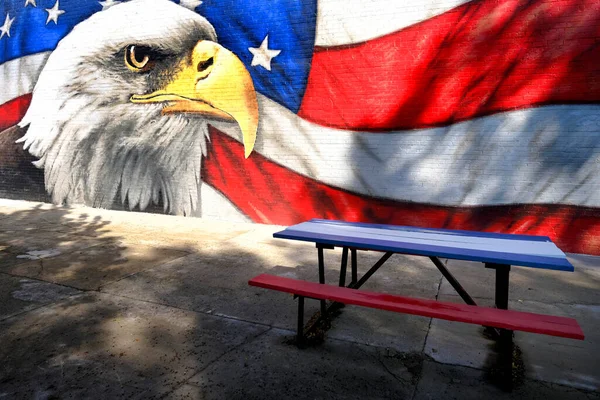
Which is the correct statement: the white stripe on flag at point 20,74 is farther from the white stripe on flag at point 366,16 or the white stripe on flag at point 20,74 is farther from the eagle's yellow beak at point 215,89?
the white stripe on flag at point 366,16

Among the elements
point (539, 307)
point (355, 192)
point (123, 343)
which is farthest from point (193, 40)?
point (539, 307)

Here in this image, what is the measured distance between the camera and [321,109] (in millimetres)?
6895

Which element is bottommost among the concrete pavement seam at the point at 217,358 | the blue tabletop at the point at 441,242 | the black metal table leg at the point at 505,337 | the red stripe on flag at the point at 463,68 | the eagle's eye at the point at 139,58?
the concrete pavement seam at the point at 217,358

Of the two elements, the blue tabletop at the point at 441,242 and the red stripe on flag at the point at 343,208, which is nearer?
the blue tabletop at the point at 441,242

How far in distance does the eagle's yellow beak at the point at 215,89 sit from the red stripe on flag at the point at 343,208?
405 mm

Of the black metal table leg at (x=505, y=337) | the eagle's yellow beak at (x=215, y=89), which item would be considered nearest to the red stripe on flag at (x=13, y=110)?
the eagle's yellow beak at (x=215, y=89)

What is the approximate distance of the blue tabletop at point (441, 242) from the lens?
2708mm

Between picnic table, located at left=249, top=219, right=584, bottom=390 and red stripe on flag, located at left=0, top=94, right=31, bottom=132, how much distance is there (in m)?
9.19

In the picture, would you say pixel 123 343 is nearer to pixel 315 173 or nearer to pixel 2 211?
pixel 315 173

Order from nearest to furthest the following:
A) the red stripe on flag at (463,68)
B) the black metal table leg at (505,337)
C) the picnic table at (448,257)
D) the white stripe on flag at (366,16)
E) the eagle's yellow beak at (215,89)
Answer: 1. the picnic table at (448,257)
2. the black metal table leg at (505,337)
3. the red stripe on flag at (463,68)
4. the white stripe on flag at (366,16)
5. the eagle's yellow beak at (215,89)

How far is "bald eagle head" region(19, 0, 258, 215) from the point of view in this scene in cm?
769

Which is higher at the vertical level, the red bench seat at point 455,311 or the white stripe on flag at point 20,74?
the white stripe on flag at point 20,74

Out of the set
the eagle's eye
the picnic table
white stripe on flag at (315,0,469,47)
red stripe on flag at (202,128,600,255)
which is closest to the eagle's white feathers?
the eagle's eye

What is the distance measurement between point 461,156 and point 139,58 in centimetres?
630
